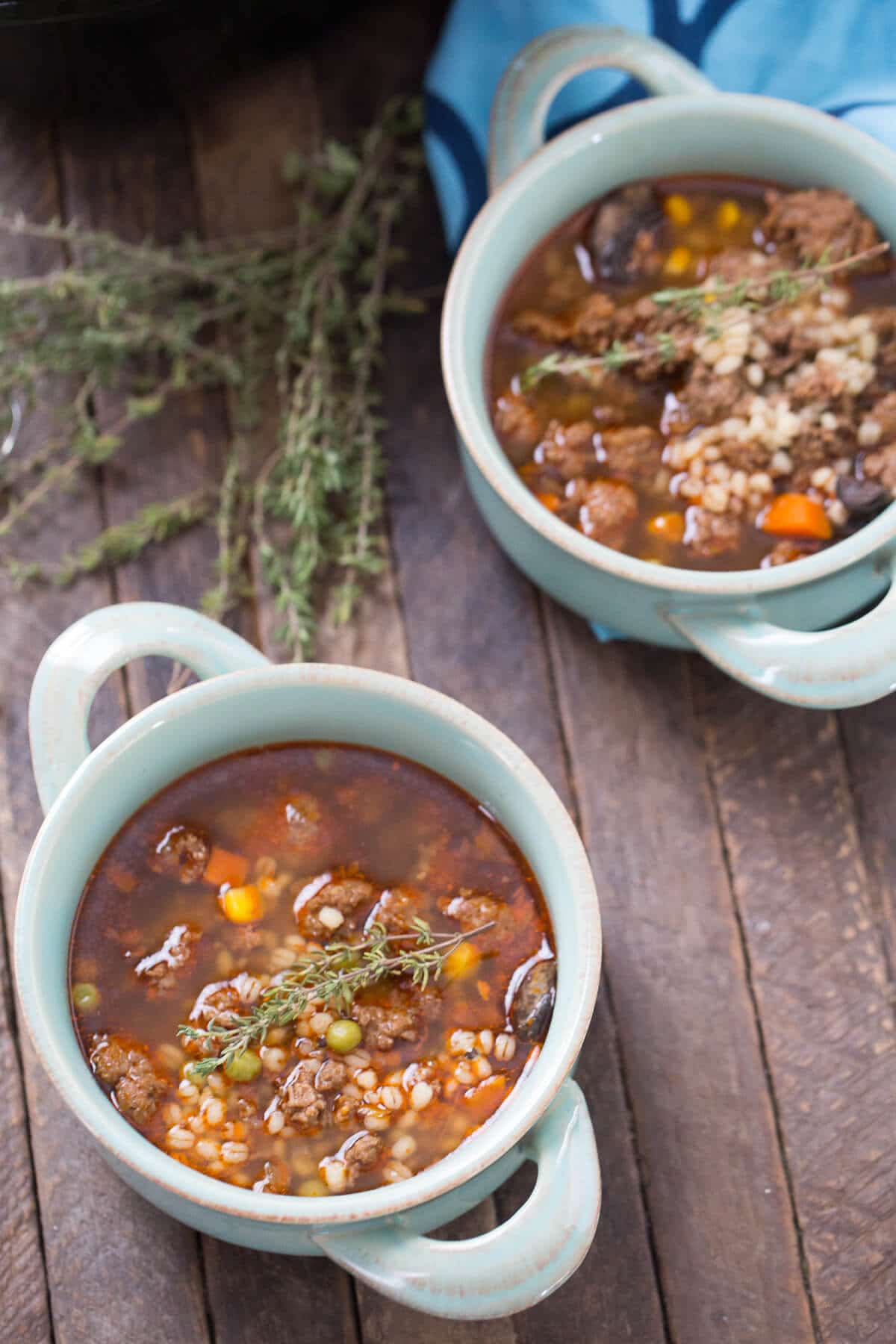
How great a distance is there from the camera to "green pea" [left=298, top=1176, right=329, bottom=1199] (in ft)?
4.44

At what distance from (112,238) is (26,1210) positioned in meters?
1.28

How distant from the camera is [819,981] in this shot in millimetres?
1703

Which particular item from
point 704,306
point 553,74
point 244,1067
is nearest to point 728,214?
point 704,306

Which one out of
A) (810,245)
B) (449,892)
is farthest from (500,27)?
(449,892)

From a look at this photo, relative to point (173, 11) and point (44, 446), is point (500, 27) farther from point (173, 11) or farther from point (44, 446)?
point (44, 446)

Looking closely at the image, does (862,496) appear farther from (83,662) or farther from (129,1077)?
(129,1077)

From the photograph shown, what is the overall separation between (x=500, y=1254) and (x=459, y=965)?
1.02 feet

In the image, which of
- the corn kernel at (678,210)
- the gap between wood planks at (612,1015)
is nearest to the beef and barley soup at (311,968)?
the gap between wood planks at (612,1015)

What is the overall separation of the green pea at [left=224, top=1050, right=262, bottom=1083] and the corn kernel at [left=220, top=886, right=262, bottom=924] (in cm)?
14

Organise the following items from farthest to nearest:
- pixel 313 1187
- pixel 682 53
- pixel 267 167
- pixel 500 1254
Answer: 1. pixel 267 167
2. pixel 682 53
3. pixel 313 1187
4. pixel 500 1254

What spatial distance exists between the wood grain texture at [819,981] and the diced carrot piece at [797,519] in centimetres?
26

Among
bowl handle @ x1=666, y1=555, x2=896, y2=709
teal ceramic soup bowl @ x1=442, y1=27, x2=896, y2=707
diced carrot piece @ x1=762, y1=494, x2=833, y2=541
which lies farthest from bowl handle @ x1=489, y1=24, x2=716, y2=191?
bowl handle @ x1=666, y1=555, x2=896, y2=709

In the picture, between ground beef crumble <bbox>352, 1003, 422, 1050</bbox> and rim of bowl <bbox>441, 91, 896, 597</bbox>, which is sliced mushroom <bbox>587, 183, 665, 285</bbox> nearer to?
rim of bowl <bbox>441, 91, 896, 597</bbox>

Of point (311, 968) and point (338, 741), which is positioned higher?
point (338, 741)
